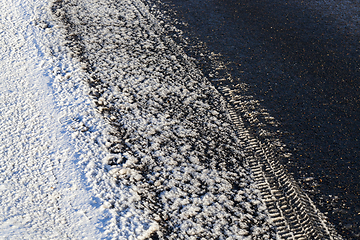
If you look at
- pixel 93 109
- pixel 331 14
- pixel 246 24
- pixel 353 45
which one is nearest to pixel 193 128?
pixel 93 109

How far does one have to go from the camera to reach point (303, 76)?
3316mm

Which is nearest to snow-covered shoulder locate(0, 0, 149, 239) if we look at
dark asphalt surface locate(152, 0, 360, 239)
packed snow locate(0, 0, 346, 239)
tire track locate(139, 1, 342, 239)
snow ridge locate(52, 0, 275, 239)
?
packed snow locate(0, 0, 346, 239)

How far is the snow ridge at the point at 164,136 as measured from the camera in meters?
2.11

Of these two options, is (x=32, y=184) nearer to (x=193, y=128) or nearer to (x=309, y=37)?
(x=193, y=128)

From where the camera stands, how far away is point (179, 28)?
402 cm

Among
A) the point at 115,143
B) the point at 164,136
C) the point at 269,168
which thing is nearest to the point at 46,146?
the point at 115,143

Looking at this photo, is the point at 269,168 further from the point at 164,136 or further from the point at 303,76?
the point at 303,76

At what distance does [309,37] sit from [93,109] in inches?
114

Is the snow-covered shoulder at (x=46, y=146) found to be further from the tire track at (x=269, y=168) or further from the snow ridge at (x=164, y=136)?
the tire track at (x=269, y=168)

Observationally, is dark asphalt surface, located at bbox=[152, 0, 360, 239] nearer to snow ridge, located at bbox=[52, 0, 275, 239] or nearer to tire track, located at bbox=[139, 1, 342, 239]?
tire track, located at bbox=[139, 1, 342, 239]

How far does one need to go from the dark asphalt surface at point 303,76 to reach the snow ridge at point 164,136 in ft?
1.50

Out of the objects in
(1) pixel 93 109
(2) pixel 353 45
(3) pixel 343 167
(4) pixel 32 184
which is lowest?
(4) pixel 32 184

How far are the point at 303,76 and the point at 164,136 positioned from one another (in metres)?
1.77

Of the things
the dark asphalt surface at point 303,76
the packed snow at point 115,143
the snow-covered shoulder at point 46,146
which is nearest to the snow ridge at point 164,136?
the packed snow at point 115,143
